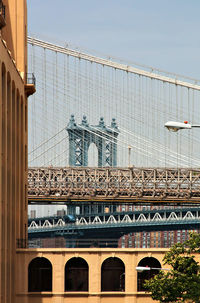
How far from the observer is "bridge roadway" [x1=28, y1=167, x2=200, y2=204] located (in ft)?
400

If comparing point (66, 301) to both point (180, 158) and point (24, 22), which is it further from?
point (180, 158)

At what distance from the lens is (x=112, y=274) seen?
6009 cm

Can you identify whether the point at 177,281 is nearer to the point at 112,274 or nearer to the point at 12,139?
the point at 112,274

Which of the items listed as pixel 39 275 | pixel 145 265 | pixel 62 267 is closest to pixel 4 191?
pixel 39 275

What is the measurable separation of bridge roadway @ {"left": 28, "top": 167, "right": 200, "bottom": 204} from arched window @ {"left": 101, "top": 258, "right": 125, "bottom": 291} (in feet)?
194

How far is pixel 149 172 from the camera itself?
414 ft

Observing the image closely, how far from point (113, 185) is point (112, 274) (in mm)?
68127

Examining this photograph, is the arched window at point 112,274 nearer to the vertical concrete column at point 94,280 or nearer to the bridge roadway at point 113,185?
the vertical concrete column at point 94,280

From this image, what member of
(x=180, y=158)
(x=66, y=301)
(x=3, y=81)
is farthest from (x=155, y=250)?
(x=180, y=158)

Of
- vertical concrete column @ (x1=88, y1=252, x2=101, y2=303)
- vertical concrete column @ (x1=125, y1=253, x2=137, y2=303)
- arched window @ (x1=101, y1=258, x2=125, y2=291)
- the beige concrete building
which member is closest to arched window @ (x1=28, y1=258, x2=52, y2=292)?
the beige concrete building

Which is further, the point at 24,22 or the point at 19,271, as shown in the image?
the point at 24,22

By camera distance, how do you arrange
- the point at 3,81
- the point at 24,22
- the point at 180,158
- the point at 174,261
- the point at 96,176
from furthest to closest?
the point at 96,176 < the point at 180,158 < the point at 24,22 < the point at 174,261 < the point at 3,81

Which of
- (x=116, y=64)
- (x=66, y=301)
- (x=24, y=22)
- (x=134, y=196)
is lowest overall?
(x=66, y=301)

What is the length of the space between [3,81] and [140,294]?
18154 millimetres
